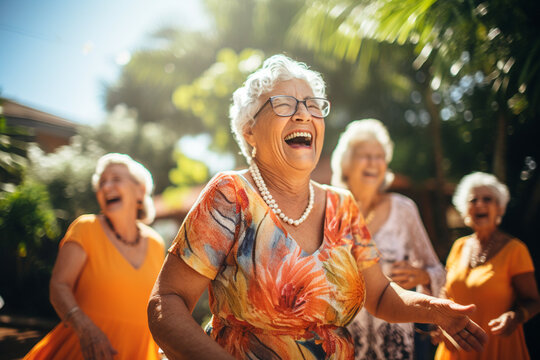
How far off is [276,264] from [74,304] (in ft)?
5.99

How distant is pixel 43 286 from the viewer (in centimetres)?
1051

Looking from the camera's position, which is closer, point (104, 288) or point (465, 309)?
point (465, 309)

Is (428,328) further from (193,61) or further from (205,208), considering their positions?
(193,61)

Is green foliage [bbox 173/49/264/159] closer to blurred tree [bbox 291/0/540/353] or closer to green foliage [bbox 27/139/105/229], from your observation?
blurred tree [bbox 291/0/540/353]

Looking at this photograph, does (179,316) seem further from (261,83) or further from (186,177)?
(186,177)

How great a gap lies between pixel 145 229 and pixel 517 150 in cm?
543

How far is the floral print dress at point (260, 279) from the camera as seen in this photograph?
1469 millimetres

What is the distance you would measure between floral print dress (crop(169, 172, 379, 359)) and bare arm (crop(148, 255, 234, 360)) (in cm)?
5

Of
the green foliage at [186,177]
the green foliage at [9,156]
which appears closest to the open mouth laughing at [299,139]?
the green foliage at [9,156]

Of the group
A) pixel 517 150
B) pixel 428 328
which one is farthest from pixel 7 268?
pixel 517 150

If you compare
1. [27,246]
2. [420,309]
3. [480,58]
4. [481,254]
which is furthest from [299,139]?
[27,246]

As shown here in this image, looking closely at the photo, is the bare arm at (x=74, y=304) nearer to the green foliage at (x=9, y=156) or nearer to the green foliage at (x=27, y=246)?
the green foliage at (x=9, y=156)

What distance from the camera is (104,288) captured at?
280 cm

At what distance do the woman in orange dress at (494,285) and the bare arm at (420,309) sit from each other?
43.5 inches
